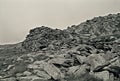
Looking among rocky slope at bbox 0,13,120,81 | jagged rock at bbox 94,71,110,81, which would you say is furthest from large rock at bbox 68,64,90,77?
jagged rock at bbox 94,71,110,81

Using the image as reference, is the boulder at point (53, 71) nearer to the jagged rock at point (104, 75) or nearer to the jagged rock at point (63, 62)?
the jagged rock at point (63, 62)

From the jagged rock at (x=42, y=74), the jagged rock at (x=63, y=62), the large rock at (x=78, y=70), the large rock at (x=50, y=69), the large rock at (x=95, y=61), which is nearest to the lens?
the jagged rock at (x=42, y=74)

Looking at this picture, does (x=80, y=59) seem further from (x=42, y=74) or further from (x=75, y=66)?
(x=42, y=74)

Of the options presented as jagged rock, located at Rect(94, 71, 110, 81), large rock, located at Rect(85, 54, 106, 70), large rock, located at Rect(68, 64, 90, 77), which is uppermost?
large rock, located at Rect(85, 54, 106, 70)

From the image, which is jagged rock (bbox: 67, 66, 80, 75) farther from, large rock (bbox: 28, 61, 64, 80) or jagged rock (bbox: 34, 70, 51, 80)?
jagged rock (bbox: 34, 70, 51, 80)

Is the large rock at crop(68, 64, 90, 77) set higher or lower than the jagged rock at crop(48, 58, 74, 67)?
lower

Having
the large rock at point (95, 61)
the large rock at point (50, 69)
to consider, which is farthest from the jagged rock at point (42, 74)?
the large rock at point (95, 61)

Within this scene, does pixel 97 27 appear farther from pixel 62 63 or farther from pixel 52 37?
pixel 62 63

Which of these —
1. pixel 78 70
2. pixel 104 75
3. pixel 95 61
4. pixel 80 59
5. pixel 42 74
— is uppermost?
pixel 80 59

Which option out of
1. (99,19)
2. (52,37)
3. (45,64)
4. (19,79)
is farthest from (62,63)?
(99,19)

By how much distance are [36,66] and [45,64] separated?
2.98m

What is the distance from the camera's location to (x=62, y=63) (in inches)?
2899

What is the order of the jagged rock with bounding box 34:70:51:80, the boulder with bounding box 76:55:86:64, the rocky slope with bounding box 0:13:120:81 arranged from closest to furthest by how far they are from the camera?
the rocky slope with bounding box 0:13:120:81, the jagged rock with bounding box 34:70:51:80, the boulder with bounding box 76:55:86:64

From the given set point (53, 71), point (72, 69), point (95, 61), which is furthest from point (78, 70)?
point (53, 71)
